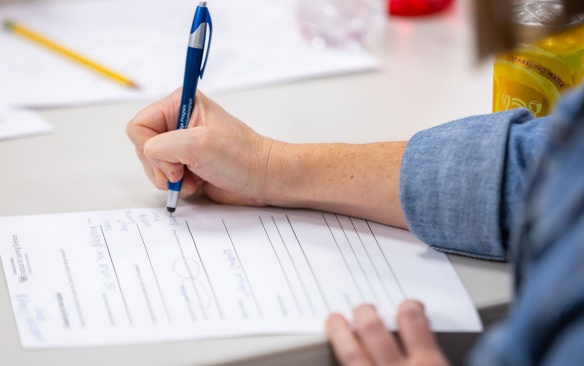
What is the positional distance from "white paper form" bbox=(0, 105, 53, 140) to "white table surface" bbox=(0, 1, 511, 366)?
1cm

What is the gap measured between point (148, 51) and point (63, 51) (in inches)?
4.4

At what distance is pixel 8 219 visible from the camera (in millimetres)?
805

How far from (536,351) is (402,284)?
21cm

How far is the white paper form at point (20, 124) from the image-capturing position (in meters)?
0.98

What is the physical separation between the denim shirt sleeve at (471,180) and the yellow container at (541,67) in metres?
0.08

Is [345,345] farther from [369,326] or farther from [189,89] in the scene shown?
[189,89]

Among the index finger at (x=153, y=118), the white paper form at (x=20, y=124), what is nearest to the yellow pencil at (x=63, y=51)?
the white paper form at (x=20, y=124)

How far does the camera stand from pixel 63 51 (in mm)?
1155

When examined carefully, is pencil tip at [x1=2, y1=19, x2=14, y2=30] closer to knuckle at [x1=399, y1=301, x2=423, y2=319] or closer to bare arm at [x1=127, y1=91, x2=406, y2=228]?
bare arm at [x1=127, y1=91, x2=406, y2=228]

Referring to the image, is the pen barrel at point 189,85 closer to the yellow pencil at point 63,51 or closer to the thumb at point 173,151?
the thumb at point 173,151

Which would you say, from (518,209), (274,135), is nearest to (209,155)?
(274,135)

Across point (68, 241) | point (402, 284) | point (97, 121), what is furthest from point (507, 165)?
point (97, 121)

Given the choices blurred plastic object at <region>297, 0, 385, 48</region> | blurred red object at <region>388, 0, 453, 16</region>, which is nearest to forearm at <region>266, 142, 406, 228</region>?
blurred plastic object at <region>297, 0, 385, 48</region>

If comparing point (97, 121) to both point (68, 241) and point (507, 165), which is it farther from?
point (507, 165)
